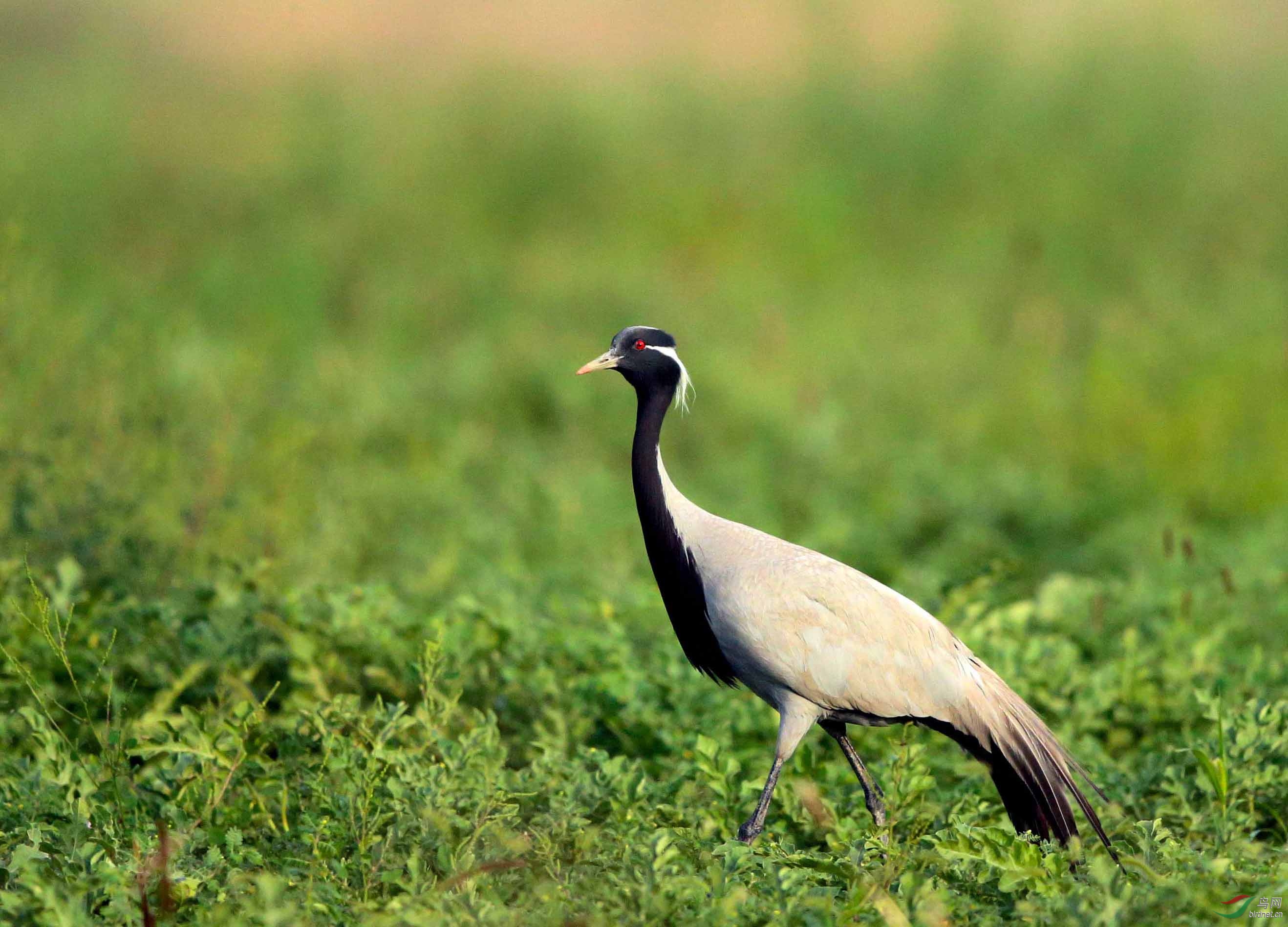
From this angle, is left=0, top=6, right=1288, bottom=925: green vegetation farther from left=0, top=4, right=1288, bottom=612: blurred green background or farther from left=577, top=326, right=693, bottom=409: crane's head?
left=577, top=326, right=693, bottom=409: crane's head

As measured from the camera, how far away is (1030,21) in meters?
13.9

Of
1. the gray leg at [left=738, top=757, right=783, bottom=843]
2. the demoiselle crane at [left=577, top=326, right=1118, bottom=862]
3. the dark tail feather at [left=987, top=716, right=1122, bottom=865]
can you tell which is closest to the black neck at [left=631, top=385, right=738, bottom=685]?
the demoiselle crane at [left=577, top=326, right=1118, bottom=862]

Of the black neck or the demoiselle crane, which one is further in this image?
the black neck

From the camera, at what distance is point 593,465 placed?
8492 millimetres

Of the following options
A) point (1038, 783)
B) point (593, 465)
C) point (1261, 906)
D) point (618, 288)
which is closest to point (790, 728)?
point (1038, 783)

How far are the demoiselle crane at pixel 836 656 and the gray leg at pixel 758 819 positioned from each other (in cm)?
1

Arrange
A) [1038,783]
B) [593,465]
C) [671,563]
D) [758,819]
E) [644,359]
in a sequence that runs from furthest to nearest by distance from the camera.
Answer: [593,465] → [644,359] → [671,563] → [1038,783] → [758,819]

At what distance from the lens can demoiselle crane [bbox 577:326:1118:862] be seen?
4.09m

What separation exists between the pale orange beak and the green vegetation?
88 centimetres

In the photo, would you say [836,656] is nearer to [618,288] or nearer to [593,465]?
[593,465]

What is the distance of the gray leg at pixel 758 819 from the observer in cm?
388

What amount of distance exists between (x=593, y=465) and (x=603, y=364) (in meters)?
4.20

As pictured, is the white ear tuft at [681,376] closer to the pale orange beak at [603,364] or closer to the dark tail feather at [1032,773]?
the pale orange beak at [603,364]

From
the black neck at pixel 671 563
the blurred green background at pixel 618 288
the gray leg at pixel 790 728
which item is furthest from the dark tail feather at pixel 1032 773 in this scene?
the blurred green background at pixel 618 288
